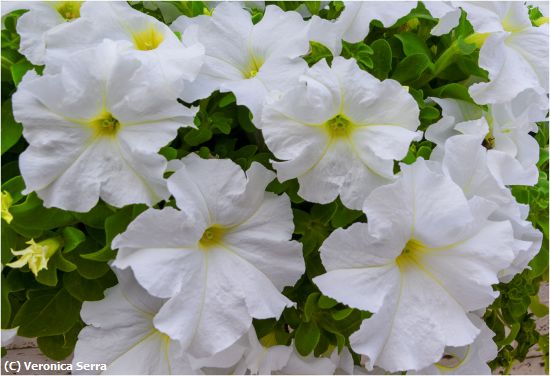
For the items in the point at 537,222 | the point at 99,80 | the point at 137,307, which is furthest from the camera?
the point at 537,222

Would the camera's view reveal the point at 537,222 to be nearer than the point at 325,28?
No

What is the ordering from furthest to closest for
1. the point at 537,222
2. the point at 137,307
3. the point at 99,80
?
the point at 537,222, the point at 137,307, the point at 99,80

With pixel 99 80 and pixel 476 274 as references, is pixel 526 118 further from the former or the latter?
pixel 99 80

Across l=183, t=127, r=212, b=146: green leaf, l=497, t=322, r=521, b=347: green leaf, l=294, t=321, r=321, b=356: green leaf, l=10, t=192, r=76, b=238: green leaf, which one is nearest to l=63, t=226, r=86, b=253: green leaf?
l=10, t=192, r=76, b=238: green leaf

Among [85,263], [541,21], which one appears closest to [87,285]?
[85,263]

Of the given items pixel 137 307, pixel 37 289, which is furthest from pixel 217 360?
pixel 37 289

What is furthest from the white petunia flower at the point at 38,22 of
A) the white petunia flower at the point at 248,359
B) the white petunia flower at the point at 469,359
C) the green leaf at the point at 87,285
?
the white petunia flower at the point at 469,359

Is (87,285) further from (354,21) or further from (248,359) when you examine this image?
(354,21)
